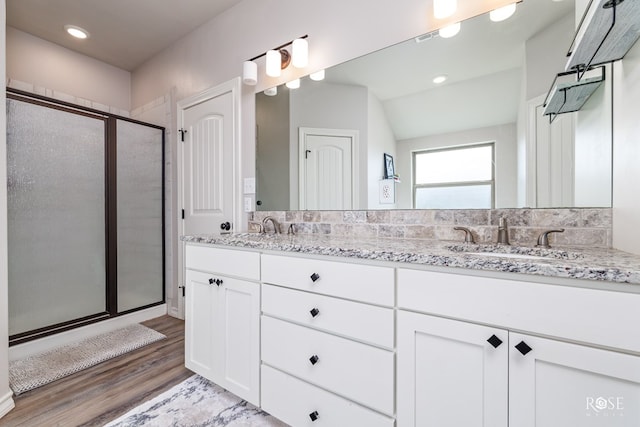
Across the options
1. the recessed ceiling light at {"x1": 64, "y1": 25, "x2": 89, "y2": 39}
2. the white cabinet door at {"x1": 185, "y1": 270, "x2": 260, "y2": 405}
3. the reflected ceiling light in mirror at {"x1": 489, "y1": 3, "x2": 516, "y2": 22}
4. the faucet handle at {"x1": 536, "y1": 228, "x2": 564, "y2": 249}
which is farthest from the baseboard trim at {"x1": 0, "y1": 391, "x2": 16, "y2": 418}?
the reflected ceiling light in mirror at {"x1": 489, "y1": 3, "x2": 516, "y2": 22}

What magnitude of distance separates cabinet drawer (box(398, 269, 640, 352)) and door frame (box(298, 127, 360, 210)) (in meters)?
0.81

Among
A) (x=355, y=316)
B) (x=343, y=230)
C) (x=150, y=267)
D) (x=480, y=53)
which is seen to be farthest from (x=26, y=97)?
(x=480, y=53)

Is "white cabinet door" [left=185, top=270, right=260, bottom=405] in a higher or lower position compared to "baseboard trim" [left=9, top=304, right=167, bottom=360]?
higher

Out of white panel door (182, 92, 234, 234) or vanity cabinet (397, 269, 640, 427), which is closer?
vanity cabinet (397, 269, 640, 427)

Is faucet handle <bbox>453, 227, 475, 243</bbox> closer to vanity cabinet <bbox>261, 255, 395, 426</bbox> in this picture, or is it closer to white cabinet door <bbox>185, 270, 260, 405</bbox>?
vanity cabinet <bbox>261, 255, 395, 426</bbox>

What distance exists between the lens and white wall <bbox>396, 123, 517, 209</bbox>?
1294 millimetres

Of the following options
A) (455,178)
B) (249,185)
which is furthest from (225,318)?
(455,178)

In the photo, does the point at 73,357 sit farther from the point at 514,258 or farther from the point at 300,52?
the point at 514,258

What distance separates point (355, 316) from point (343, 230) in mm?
752

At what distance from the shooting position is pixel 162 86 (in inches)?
113

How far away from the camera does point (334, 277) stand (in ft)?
3.55

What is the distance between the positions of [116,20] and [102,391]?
9.39 feet

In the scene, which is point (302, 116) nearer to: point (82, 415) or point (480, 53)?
point (480, 53)

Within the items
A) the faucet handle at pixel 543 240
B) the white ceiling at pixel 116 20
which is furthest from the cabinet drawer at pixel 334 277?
the white ceiling at pixel 116 20
